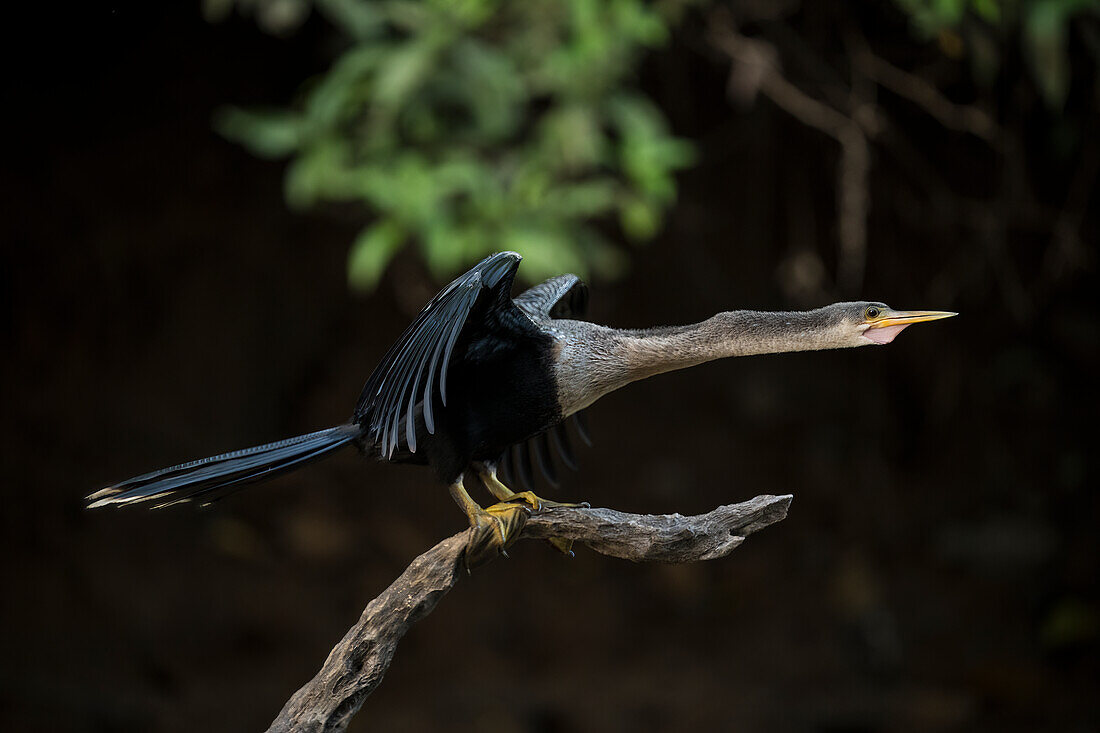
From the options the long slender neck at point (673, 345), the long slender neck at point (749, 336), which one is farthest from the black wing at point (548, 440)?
the long slender neck at point (749, 336)

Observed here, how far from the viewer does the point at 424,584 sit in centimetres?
183

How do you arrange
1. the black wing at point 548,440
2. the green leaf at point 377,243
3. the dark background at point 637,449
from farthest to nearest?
the dark background at point 637,449
the green leaf at point 377,243
the black wing at point 548,440

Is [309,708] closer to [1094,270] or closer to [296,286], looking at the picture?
[296,286]

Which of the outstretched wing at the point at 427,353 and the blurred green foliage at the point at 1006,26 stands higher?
the outstretched wing at the point at 427,353

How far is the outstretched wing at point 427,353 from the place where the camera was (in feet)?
5.68

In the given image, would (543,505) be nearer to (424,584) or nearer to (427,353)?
(424,584)

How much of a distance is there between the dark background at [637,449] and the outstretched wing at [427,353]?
1999mm

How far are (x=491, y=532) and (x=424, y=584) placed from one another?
0.14m

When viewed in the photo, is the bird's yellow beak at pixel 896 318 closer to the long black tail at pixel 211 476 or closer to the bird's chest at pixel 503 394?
the bird's chest at pixel 503 394

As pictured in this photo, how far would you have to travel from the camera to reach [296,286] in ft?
13.2

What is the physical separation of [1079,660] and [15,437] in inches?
154

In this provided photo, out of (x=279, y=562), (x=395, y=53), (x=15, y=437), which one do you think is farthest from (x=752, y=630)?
(x=15, y=437)

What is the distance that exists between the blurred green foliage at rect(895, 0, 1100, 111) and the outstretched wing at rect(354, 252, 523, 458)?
181cm

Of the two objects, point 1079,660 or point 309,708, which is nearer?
point 309,708
